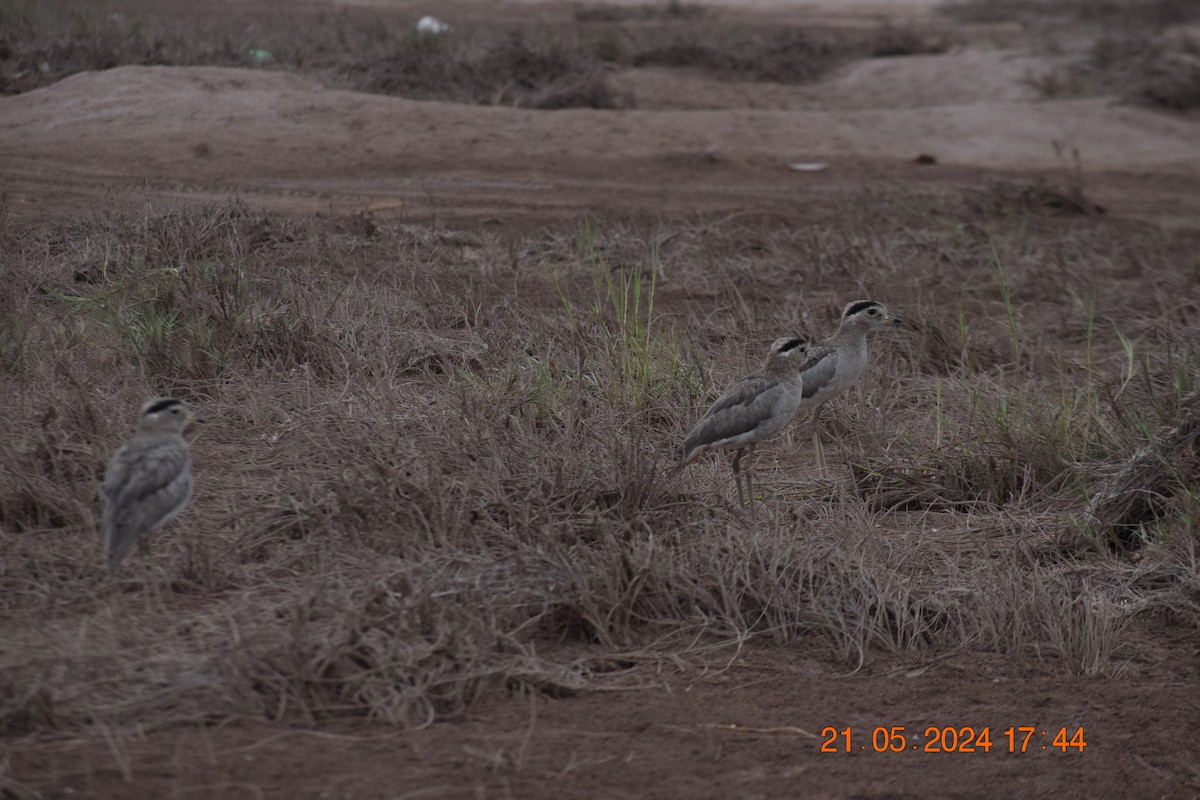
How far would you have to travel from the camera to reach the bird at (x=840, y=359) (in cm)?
804

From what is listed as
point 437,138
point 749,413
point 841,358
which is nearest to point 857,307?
point 841,358

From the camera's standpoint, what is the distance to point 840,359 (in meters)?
8.14

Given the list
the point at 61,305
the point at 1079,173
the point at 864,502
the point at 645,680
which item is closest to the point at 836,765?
the point at 645,680

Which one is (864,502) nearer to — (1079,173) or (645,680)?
(645,680)

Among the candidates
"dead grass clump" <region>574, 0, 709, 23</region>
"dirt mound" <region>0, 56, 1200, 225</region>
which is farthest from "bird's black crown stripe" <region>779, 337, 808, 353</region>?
"dead grass clump" <region>574, 0, 709, 23</region>

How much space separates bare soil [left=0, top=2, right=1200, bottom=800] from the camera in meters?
4.47

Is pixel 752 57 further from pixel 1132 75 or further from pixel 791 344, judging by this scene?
pixel 791 344

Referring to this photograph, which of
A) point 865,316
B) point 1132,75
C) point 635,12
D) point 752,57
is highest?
point 635,12

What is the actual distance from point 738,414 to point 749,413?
0.06 meters

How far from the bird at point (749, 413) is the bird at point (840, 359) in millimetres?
909

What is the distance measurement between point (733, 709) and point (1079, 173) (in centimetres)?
1312

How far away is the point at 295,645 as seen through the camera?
15.5ft

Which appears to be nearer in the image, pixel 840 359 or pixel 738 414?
pixel 738 414

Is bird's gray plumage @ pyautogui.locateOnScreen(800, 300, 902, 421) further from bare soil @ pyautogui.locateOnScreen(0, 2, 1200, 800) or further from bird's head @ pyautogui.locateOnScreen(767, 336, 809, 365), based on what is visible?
bare soil @ pyautogui.locateOnScreen(0, 2, 1200, 800)
